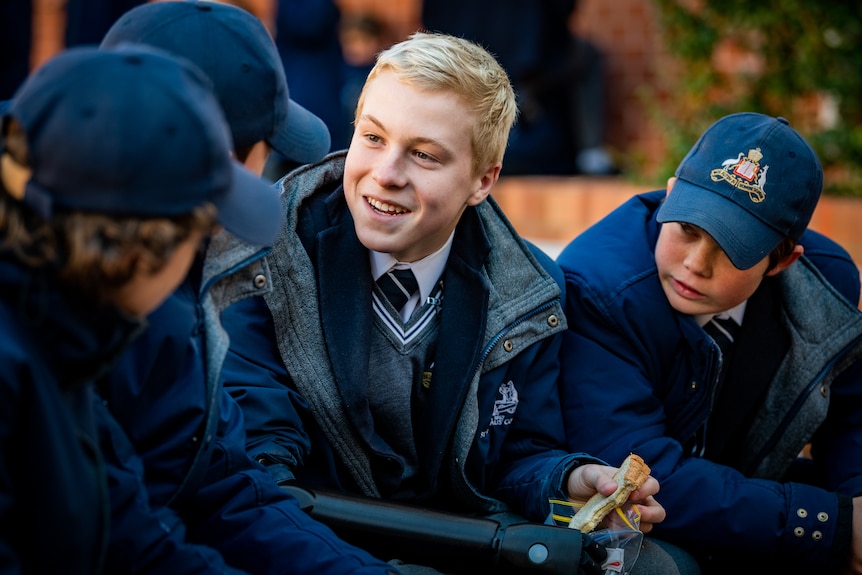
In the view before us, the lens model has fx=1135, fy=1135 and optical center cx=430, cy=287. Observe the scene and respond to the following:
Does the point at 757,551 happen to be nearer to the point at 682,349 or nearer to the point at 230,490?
the point at 682,349

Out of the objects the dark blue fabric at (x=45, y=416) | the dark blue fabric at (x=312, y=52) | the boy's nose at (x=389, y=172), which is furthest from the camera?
the dark blue fabric at (x=312, y=52)

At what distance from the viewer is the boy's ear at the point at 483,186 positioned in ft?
8.13

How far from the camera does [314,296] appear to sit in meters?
2.34

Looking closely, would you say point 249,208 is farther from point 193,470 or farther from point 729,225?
point 729,225

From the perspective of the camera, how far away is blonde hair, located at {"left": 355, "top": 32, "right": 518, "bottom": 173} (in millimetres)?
2328

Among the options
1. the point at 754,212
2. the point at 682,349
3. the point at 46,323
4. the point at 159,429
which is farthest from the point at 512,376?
the point at 46,323

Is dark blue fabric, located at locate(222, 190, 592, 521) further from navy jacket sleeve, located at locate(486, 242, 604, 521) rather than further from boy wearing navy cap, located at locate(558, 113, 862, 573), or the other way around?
boy wearing navy cap, located at locate(558, 113, 862, 573)

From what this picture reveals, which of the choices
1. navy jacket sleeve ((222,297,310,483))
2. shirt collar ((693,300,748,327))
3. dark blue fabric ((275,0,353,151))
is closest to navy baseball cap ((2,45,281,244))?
navy jacket sleeve ((222,297,310,483))

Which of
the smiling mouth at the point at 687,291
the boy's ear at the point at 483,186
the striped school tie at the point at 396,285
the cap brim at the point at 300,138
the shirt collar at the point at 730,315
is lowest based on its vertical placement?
the shirt collar at the point at 730,315

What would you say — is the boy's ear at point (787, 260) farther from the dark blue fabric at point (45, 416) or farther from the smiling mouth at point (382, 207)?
the dark blue fabric at point (45, 416)

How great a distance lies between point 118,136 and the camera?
138cm

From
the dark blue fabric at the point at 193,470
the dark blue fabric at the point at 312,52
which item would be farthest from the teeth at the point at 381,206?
the dark blue fabric at the point at 312,52

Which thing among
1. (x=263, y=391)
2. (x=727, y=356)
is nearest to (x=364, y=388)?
(x=263, y=391)

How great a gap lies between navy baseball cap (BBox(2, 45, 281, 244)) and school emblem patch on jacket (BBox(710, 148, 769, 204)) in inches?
56.1
